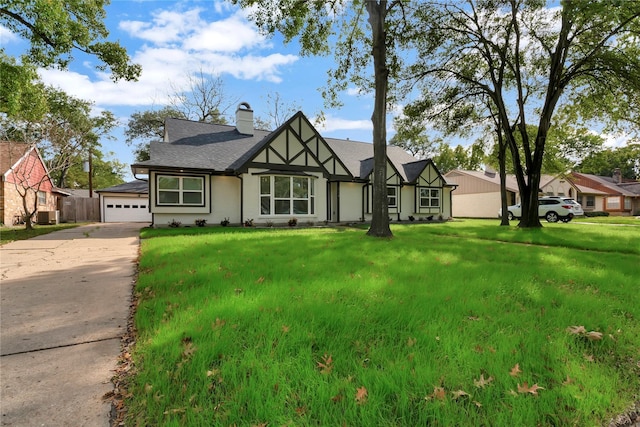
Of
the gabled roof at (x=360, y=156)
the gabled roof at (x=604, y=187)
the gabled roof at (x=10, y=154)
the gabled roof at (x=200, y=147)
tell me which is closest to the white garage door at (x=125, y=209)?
the gabled roof at (x=10, y=154)

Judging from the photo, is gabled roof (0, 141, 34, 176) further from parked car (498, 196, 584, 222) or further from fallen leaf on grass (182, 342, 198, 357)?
parked car (498, 196, 584, 222)

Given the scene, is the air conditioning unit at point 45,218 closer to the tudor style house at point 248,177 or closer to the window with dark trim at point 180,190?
the tudor style house at point 248,177

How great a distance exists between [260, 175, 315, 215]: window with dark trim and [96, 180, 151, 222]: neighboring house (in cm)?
1604

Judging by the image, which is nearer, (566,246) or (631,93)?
(566,246)

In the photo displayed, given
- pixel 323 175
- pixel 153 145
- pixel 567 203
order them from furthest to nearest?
1. pixel 567 203
2. pixel 323 175
3. pixel 153 145

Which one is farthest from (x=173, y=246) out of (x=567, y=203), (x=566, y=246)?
(x=567, y=203)

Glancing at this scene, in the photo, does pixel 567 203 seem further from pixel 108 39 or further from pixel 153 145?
pixel 108 39

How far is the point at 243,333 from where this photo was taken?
9.16 ft

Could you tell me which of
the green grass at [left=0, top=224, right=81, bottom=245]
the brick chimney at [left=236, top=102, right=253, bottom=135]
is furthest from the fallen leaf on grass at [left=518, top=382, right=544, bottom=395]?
the brick chimney at [left=236, top=102, right=253, bottom=135]

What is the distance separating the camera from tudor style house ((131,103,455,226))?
1485 centimetres

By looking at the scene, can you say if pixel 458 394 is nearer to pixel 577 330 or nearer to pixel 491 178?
pixel 577 330

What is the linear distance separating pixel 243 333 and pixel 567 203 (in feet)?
89.2

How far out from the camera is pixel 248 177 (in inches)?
595

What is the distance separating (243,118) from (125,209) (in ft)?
47.2
